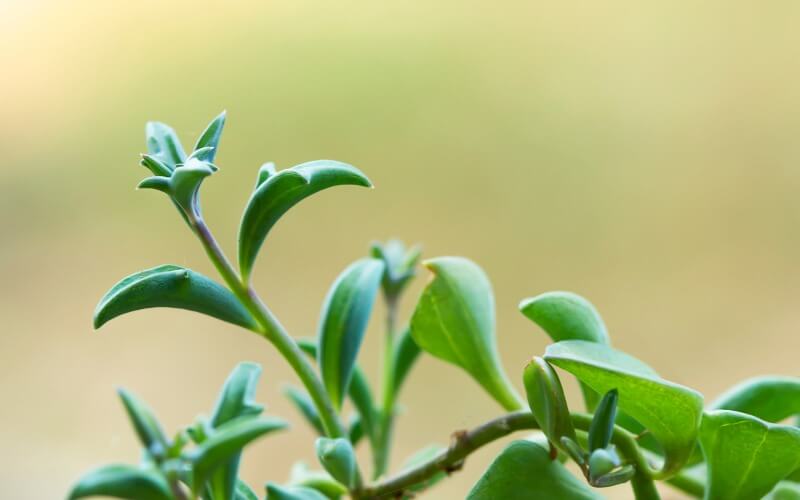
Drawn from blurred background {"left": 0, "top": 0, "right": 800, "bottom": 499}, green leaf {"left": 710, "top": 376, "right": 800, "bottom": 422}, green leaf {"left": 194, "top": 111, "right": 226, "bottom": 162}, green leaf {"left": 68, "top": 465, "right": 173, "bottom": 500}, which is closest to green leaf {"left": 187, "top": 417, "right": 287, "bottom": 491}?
green leaf {"left": 68, "top": 465, "right": 173, "bottom": 500}

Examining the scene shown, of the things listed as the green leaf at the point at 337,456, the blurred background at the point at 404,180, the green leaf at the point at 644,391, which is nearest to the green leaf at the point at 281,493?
the green leaf at the point at 337,456

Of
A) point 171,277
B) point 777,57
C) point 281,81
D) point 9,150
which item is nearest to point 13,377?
point 9,150

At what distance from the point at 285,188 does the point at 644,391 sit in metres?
0.16

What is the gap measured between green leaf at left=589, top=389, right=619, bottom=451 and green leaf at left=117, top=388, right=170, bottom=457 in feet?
0.53

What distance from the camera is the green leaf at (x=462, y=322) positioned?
0.42 metres

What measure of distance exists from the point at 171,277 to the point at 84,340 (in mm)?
956

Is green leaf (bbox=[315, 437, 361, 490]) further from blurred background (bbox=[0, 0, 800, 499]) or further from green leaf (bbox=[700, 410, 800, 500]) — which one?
blurred background (bbox=[0, 0, 800, 499])

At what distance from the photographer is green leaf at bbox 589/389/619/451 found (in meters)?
0.30

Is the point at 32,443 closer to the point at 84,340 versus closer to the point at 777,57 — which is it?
the point at 84,340

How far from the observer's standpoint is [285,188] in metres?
0.34

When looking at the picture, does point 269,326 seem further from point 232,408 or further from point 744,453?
point 744,453

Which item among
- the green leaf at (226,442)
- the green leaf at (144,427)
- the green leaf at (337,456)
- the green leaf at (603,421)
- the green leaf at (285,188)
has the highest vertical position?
the green leaf at (285,188)

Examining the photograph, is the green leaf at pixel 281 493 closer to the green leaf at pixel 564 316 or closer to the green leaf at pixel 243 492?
the green leaf at pixel 243 492

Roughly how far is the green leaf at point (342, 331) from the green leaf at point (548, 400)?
106mm
